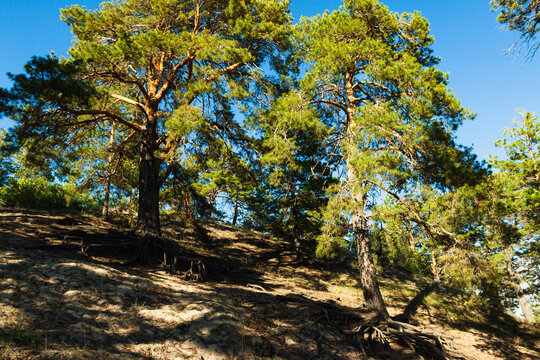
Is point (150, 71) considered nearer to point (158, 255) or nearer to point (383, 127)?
point (158, 255)

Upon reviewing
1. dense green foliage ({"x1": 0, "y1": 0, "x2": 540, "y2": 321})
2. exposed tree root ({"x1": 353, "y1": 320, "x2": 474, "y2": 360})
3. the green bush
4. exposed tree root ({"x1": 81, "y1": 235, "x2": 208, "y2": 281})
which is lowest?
exposed tree root ({"x1": 353, "y1": 320, "x2": 474, "y2": 360})

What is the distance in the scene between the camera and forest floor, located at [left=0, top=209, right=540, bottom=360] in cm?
368

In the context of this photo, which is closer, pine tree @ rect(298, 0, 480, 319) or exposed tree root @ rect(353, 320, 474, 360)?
exposed tree root @ rect(353, 320, 474, 360)

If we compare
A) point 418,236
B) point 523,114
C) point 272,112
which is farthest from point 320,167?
point 523,114

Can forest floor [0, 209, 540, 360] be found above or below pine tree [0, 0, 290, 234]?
below

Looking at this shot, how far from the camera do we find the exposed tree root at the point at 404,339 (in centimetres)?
609

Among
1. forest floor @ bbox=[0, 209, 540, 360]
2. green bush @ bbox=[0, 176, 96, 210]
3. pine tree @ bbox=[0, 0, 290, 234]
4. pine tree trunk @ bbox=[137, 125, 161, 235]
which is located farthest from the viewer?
green bush @ bbox=[0, 176, 96, 210]

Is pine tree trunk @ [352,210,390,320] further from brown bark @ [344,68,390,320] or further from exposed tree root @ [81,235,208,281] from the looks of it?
exposed tree root @ [81,235,208,281]

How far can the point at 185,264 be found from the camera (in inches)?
344

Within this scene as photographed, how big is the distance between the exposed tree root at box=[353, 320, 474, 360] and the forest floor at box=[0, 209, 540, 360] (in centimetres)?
19

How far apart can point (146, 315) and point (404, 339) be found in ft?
19.0

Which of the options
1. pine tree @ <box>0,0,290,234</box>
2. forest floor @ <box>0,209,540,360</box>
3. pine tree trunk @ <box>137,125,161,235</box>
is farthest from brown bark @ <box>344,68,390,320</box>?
pine tree trunk @ <box>137,125,161,235</box>

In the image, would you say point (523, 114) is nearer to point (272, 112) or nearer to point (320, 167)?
point (320, 167)

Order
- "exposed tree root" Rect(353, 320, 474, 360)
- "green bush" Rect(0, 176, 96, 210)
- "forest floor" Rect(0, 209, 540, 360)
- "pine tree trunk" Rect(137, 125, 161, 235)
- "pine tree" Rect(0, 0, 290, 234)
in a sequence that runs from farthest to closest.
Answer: "green bush" Rect(0, 176, 96, 210) → "pine tree trunk" Rect(137, 125, 161, 235) → "pine tree" Rect(0, 0, 290, 234) → "exposed tree root" Rect(353, 320, 474, 360) → "forest floor" Rect(0, 209, 540, 360)
